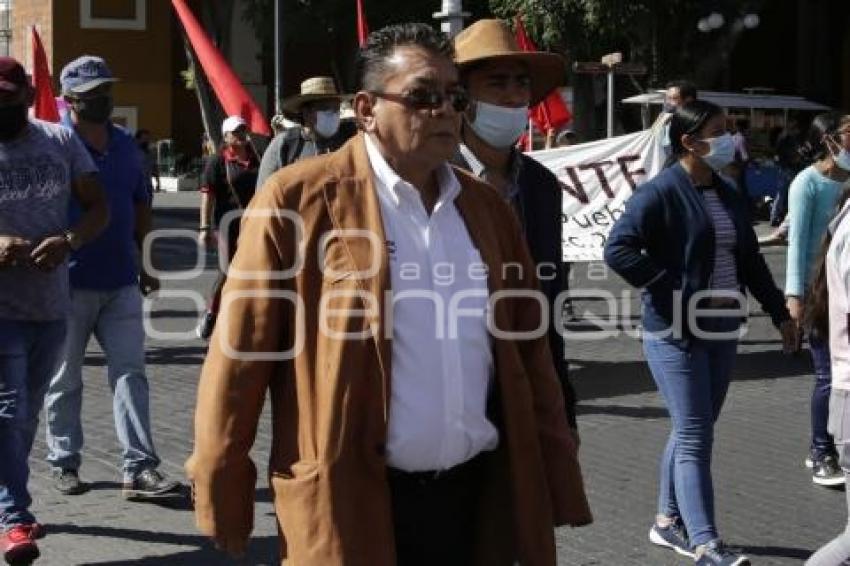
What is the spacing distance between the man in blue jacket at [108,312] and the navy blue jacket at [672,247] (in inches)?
91.3

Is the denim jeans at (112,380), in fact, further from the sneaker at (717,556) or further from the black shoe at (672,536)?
the sneaker at (717,556)

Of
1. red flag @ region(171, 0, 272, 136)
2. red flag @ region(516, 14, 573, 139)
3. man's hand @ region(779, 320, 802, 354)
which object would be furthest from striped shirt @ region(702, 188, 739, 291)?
red flag @ region(516, 14, 573, 139)

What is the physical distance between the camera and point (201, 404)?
136 inches

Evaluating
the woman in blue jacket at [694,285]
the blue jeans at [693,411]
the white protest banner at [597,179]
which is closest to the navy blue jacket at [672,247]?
the woman in blue jacket at [694,285]

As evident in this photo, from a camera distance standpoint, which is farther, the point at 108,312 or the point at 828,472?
the point at 828,472

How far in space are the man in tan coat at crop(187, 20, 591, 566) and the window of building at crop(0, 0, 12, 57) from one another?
155ft

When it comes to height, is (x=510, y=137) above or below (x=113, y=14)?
below

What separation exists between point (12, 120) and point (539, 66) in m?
2.13

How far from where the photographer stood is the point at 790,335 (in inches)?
242

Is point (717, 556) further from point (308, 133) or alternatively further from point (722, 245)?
point (308, 133)

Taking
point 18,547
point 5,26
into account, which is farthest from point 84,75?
point 5,26

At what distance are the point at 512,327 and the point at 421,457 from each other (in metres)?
0.41

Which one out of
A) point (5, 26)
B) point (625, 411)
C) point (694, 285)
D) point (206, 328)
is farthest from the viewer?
point (5, 26)

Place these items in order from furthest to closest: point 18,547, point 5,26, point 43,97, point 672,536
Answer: point 5,26 < point 43,97 < point 672,536 < point 18,547
